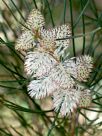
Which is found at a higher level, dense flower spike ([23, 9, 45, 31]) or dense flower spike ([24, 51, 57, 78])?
dense flower spike ([23, 9, 45, 31])

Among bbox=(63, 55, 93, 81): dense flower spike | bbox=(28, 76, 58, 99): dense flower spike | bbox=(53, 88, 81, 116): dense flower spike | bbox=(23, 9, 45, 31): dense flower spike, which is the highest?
bbox=(23, 9, 45, 31): dense flower spike

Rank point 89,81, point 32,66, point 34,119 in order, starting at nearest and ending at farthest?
point 32,66, point 89,81, point 34,119

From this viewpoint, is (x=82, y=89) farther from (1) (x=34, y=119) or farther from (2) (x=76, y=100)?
(1) (x=34, y=119)

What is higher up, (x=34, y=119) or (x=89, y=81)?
(x=89, y=81)

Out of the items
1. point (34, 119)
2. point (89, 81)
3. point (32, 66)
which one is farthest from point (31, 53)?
point (34, 119)
